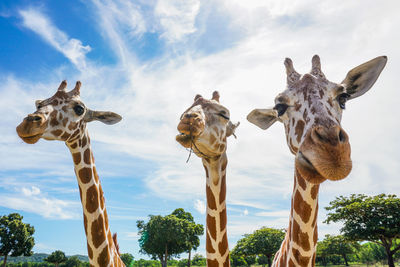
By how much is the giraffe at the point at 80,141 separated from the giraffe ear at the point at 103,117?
3 centimetres

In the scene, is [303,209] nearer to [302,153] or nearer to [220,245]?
[302,153]

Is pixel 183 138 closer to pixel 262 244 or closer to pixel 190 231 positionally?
pixel 190 231

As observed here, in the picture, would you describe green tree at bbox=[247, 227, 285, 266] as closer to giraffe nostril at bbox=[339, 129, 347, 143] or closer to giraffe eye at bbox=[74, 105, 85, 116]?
giraffe eye at bbox=[74, 105, 85, 116]

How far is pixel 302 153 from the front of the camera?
9.34 feet

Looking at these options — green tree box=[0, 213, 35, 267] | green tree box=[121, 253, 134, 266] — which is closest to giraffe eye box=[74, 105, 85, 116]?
green tree box=[0, 213, 35, 267]

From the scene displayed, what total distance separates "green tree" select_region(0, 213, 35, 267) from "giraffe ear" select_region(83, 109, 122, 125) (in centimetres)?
5278

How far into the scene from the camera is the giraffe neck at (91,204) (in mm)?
5555

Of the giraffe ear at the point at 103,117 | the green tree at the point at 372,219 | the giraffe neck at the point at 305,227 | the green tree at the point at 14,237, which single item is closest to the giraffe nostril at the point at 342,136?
the giraffe neck at the point at 305,227

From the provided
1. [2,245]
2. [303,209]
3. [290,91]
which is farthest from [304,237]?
[2,245]

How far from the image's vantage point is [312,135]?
2.79 m

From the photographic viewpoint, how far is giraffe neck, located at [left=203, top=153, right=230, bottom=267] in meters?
4.55

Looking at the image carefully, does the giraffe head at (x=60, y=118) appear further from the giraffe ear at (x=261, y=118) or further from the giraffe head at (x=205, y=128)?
the giraffe ear at (x=261, y=118)

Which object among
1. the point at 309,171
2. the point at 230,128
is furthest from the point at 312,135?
the point at 230,128

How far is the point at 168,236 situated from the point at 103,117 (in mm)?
48202
